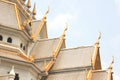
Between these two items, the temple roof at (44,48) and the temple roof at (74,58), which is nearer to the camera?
the temple roof at (74,58)

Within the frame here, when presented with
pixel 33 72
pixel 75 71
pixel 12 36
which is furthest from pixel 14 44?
pixel 75 71

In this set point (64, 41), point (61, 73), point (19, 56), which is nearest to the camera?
point (19, 56)

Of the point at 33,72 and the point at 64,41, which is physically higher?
the point at 64,41

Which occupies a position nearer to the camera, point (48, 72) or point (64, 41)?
point (48, 72)

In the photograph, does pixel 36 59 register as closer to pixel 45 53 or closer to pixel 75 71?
pixel 45 53

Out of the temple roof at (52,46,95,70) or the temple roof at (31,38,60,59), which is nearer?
the temple roof at (52,46,95,70)

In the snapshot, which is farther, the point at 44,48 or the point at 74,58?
the point at 44,48

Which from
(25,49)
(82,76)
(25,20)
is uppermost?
(25,20)

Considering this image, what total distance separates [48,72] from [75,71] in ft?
5.75

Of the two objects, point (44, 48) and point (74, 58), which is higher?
point (44, 48)

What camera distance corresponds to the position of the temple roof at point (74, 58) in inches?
1052

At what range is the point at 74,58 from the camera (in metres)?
27.5

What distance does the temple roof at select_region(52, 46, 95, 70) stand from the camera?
1052 inches

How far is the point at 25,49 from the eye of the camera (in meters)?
27.4
